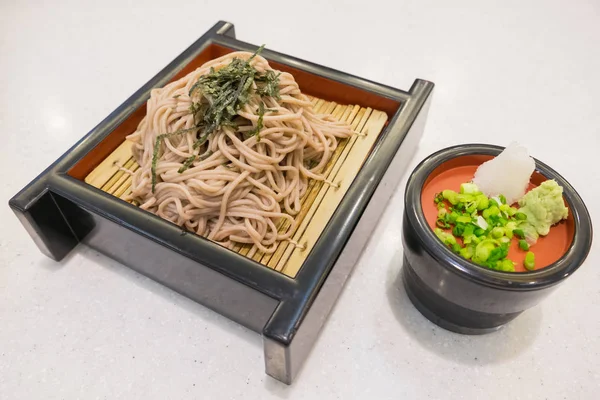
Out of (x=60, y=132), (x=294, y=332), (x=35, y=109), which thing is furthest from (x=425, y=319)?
(x=35, y=109)

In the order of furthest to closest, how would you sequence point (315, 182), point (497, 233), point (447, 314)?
point (315, 182) < point (447, 314) < point (497, 233)

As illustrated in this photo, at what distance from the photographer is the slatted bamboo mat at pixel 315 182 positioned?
138 cm

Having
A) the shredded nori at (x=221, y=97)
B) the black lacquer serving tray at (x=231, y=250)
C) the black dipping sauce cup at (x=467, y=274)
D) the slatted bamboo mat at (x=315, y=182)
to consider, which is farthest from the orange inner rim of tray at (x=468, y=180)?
the shredded nori at (x=221, y=97)

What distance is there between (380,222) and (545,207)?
57cm

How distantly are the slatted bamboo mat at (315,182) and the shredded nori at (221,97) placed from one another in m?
0.22

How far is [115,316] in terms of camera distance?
4.62 ft

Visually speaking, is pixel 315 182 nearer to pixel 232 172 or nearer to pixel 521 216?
pixel 232 172

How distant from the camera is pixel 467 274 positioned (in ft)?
3.49

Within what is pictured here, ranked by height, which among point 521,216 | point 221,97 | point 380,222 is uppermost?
Result: point 521,216

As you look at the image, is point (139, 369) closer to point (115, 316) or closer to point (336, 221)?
point (115, 316)

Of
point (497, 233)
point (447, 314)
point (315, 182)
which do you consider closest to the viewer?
point (497, 233)

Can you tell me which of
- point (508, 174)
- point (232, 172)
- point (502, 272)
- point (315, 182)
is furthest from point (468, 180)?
point (232, 172)

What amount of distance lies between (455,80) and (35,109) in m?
1.89

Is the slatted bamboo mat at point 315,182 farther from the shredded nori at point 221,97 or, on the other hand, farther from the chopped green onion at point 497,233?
the chopped green onion at point 497,233
